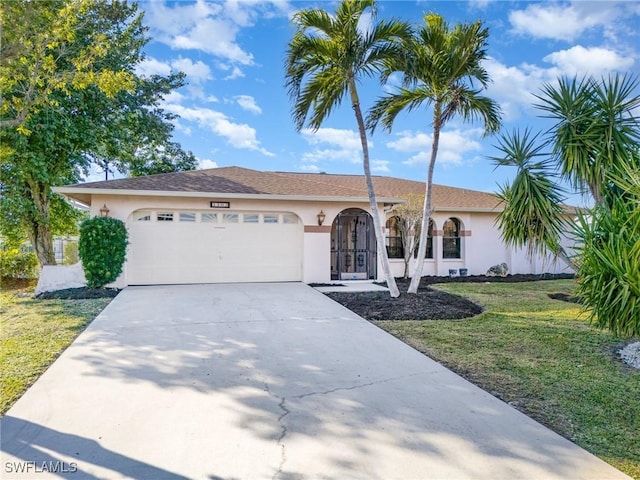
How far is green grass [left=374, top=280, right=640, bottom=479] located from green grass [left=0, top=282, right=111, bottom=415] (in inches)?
190

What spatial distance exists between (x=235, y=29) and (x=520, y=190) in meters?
8.47

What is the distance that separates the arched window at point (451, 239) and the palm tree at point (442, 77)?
6.21 meters

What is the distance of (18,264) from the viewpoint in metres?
15.2

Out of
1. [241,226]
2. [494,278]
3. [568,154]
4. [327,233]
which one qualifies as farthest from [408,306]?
[494,278]

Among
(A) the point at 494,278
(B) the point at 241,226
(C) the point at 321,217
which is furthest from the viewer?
(A) the point at 494,278

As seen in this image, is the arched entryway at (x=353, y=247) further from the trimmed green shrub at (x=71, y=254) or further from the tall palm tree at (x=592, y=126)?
the trimmed green shrub at (x=71, y=254)

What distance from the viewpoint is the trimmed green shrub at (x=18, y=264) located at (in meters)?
14.8

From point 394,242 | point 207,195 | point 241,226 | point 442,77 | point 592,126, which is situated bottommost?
point 394,242

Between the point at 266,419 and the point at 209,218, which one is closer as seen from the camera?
the point at 266,419

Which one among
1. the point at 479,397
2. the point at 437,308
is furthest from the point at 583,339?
the point at 479,397

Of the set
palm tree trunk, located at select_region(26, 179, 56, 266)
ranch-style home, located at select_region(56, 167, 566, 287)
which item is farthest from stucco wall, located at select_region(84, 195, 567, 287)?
palm tree trunk, located at select_region(26, 179, 56, 266)

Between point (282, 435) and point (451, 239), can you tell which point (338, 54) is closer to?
point (282, 435)

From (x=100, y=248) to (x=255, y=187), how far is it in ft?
15.4

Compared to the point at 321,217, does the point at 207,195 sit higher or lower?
higher
